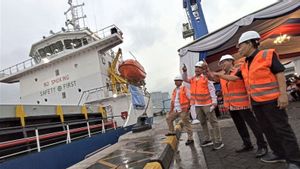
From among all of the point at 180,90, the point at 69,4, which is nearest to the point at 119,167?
the point at 180,90

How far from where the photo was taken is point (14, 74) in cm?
1591

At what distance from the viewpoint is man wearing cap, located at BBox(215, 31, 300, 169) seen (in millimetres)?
2754

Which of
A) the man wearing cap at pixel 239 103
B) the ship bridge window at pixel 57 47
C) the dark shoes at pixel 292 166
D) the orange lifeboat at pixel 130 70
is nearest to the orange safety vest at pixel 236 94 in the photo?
the man wearing cap at pixel 239 103

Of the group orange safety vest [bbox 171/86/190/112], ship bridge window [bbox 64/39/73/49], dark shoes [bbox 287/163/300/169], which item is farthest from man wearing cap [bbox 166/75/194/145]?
ship bridge window [bbox 64/39/73/49]

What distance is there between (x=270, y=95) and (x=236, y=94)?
123cm

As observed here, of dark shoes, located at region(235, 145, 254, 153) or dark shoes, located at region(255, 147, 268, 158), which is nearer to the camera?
dark shoes, located at region(255, 147, 268, 158)

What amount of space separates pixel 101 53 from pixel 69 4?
720cm

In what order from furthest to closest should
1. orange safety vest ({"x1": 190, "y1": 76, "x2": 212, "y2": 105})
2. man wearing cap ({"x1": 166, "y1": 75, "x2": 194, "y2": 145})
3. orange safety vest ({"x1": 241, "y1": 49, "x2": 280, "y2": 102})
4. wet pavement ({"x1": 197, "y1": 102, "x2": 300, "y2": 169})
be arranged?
man wearing cap ({"x1": 166, "y1": 75, "x2": 194, "y2": 145}), orange safety vest ({"x1": 190, "y1": 76, "x2": 212, "y2": 105}), wet pavement ({"x1": 197, "y1": 102, "x2": 300, "y2": 169}), orange safety vest ({"x1": 241, "y1": 49, "x2": 280, "y2": 102})

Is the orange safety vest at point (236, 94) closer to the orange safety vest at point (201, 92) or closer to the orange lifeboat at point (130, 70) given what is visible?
the orange safety vest at point (201, 92)

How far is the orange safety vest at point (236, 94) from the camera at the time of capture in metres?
4.07

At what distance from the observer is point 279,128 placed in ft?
9.19

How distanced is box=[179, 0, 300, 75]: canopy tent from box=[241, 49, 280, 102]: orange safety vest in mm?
5443

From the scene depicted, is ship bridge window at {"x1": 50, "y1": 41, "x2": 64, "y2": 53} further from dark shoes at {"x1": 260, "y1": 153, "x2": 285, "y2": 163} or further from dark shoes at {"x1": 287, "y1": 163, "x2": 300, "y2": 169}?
dark shoes at {"x1": 287, "y1": 163, "x2": 300, "y2": 169}

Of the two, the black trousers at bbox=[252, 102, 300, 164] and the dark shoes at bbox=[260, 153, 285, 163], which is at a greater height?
the black trousers at bbox=[252, 102, 300, 164]
